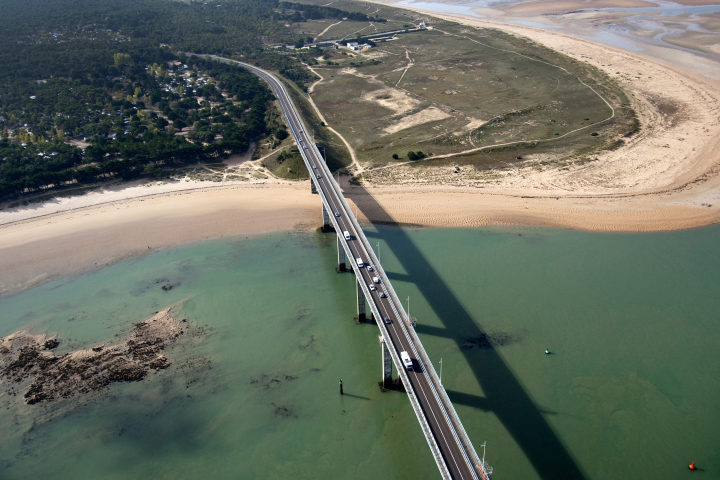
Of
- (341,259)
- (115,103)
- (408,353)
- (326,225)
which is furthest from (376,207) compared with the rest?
(115,103)

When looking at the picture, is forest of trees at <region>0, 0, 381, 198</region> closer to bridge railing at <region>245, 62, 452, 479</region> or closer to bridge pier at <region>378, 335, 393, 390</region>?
bridge railing at <region>245, 62, 452, 479</region>

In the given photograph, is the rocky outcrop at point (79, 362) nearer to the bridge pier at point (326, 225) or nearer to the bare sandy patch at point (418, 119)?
the bridge pier at point (326, 225)

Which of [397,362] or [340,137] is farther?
[340,137]

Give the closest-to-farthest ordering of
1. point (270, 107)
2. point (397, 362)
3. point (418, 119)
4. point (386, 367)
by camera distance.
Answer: point (397, 362) → point (386, 367) → point (418, 119) → point (270, 107)

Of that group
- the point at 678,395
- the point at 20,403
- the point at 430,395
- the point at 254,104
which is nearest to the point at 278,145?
the point at 254,104

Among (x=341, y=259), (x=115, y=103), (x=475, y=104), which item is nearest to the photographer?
(x=341, y=259)

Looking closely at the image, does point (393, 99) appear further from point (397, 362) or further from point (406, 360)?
point (406, 360)
